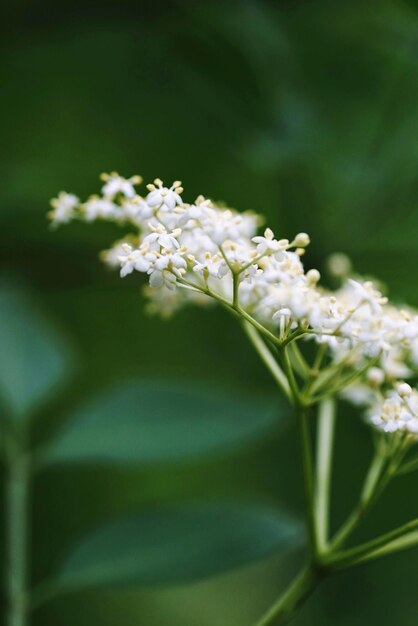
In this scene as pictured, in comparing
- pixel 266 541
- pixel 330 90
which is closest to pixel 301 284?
pixel 266 541

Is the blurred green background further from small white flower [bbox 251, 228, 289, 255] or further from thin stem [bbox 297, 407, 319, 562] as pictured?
small white flower [bbox 251, 228, 289, 255]

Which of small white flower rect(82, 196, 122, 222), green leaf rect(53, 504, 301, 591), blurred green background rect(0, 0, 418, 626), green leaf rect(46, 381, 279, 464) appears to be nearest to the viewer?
small white flower rect(82, 196, 122, 222)

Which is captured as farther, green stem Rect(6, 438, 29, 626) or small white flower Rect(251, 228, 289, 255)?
green stem Rect(6, 438, 29, 626)

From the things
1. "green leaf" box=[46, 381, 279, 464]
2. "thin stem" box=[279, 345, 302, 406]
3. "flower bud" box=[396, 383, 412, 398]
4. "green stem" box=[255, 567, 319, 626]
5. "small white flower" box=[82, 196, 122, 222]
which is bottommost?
"green stem" box=[255, 567, 319, 626]

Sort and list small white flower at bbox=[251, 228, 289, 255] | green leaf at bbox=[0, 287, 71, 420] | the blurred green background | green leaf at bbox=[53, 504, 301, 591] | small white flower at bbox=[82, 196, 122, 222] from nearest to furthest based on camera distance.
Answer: small white flower at bbox=[251, 228, 289, 255], small white flower at bbox=[82, 196, 122, 222], green leaf at bbox=[53, 504, 301, 591], green leaf at bbox=[0, 287, 71, 420], the blurred green background

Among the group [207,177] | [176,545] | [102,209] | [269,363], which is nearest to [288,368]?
[269,363]

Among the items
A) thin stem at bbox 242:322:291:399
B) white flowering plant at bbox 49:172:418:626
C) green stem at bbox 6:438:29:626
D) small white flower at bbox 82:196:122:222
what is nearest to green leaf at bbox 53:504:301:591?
green stem at bbox 6:438:29:626

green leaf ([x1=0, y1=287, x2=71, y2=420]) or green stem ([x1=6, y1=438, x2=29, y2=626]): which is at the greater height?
green leaf ([x1=0, y1=287, x2=71, y2=420])

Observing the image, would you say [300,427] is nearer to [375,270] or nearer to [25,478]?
[25,478]
